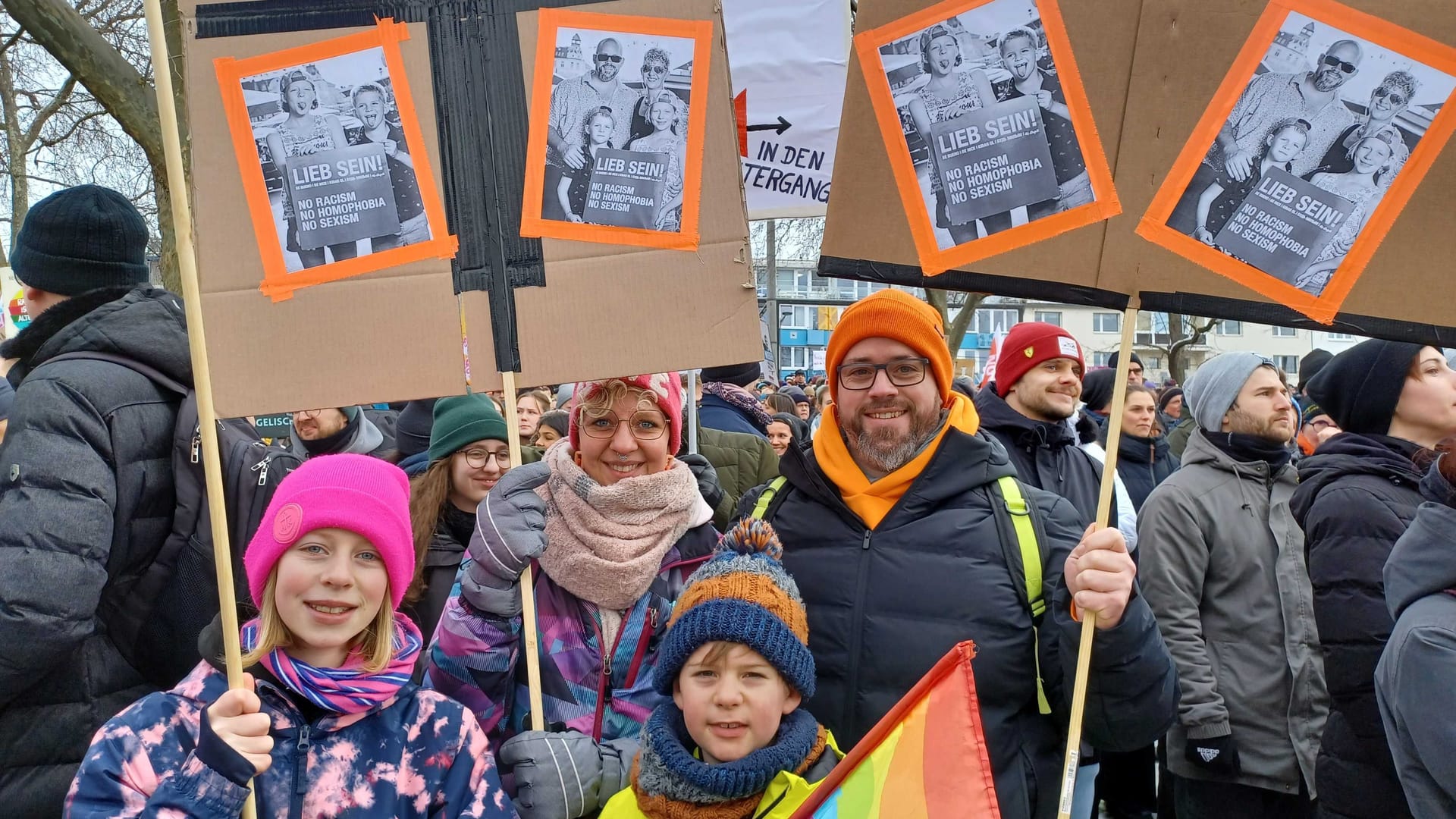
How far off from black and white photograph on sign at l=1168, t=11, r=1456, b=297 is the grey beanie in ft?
6.09

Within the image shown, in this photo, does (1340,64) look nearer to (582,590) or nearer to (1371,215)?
(1371,215)

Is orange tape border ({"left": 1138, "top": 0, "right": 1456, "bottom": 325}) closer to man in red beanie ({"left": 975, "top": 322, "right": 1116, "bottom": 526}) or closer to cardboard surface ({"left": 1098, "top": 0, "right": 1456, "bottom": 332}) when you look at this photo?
cardboard surface ({"left": 1098, "top": 0, "right": 1456, "bottom": 332})

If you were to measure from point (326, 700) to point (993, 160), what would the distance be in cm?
171

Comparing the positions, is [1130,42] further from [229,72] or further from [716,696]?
[229,72]

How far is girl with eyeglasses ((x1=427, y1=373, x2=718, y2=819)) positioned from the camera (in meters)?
2.21

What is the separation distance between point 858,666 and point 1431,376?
2.27 metres

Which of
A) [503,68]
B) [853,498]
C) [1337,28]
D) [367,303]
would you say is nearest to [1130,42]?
[1337,28]

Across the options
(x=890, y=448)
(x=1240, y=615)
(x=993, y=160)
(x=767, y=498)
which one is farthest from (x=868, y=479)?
(x=1240, y=615)

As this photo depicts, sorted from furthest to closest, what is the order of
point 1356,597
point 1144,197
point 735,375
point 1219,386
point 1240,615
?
point 735,375
point 1219,386
point 1240,615
point 1356,597
point 1144,197

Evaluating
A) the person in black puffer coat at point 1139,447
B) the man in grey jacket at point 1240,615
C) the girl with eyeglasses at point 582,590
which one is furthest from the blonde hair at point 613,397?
the person in black puffer coat at point 1139,447

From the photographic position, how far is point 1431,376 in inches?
131

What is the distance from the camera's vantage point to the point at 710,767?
Answer: 2.00 m

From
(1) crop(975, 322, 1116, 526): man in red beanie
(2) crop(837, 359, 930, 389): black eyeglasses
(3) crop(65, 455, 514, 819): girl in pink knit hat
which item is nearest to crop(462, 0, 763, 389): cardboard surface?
(2) crop(837, 359, 930, 389): black eyeglasses

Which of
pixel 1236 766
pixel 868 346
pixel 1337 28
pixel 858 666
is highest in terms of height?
pixel 1337 28
